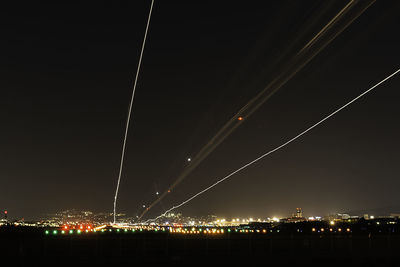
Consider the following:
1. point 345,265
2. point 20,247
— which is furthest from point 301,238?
point 20,247

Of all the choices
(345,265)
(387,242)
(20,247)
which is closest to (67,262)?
(20,247)

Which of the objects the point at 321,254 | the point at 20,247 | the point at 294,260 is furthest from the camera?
the point at 321,254

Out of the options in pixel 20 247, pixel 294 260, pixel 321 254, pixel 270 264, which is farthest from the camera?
pixel 321 254

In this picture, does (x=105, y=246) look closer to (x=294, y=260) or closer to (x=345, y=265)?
(x=294, y=260)

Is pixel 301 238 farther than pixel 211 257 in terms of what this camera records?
Yes

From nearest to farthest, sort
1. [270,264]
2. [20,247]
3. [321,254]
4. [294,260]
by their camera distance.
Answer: [20,247] < [270,264] < [294,260] < [321,254]

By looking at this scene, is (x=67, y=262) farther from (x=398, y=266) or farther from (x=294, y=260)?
(x=398, y=266)
